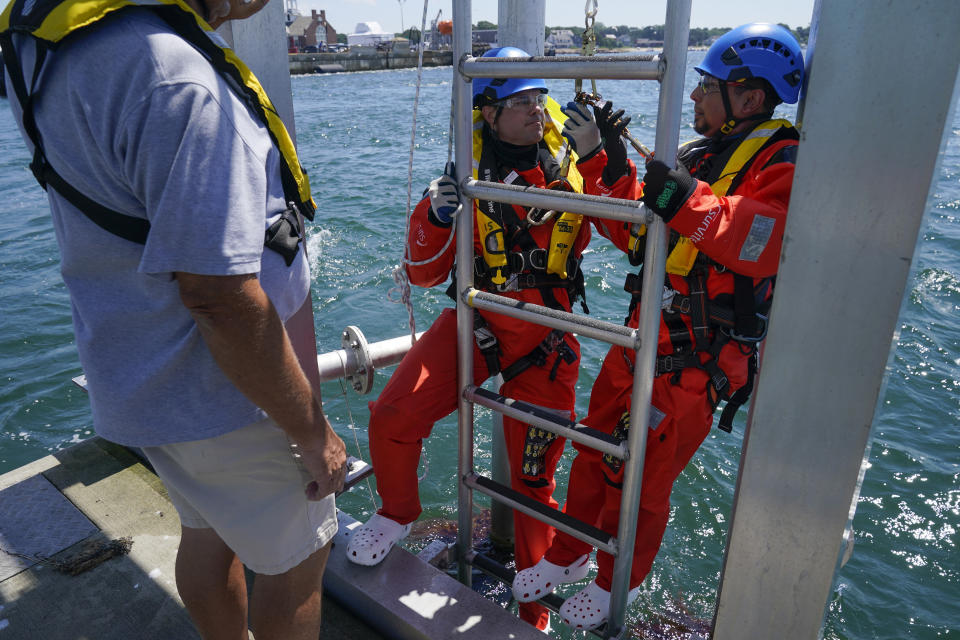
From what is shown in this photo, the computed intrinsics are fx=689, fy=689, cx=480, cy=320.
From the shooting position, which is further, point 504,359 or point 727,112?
point 504,359

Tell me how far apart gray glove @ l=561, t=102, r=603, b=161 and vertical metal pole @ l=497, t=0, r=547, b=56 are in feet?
1.74

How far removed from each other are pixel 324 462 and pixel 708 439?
5204 millimetres

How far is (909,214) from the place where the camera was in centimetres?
115

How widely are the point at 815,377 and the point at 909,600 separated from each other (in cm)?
384

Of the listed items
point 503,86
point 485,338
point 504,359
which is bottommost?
point 504,359

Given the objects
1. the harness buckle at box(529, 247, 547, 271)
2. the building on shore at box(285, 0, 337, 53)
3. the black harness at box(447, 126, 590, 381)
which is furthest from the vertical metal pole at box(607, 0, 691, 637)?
the building on shore at box(285, 0, 337, 53)

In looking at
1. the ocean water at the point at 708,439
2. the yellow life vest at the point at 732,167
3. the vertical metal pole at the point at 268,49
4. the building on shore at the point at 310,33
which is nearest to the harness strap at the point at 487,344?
the ocean water at the point at 708,439

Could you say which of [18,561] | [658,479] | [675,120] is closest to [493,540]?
[658,479]

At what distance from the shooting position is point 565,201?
1929 mm

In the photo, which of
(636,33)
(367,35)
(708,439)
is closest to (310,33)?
(367,35)

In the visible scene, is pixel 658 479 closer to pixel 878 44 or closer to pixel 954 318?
pixel 878 44

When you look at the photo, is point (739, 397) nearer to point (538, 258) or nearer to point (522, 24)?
point (538, 258)

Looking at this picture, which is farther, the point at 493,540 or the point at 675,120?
the point at 493,540

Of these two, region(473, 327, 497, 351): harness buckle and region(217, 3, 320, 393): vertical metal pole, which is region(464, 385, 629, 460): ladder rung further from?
region(217, 3, 320, 393): vertical metal pole
